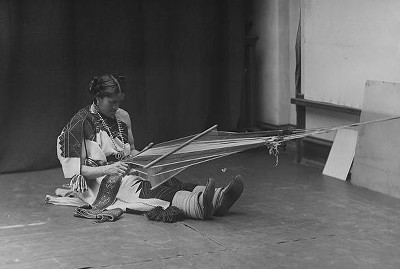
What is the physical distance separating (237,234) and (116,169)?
93 cm

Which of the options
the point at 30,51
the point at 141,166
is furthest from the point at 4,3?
the point at 141,166

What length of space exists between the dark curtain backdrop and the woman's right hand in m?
1.89

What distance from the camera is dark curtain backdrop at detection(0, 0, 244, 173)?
6.49 metres

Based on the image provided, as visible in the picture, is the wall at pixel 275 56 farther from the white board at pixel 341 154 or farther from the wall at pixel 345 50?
the white board at pixel 341 154

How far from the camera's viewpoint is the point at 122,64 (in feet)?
22.8

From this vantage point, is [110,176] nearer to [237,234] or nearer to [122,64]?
[237,234]

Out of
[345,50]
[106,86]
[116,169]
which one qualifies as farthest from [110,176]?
[345,50]

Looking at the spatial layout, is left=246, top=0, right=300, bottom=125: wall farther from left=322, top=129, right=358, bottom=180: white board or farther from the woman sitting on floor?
the woman sitting on floor

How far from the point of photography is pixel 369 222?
190 inches

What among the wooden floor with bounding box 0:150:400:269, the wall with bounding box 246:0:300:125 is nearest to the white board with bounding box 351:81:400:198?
the wooden floor with bounding box 0:150:400:269

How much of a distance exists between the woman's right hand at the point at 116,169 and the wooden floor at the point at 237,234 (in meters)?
0.31

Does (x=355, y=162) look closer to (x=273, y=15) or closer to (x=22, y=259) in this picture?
(x=273, y=15)

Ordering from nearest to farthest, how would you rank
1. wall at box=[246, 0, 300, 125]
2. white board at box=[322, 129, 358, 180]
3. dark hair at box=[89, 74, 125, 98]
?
dark hair at box=[89, 74, 125, 98] → white board at box=[322, 129, 358, 180] → wall at box=[246, 0, 300, 125]

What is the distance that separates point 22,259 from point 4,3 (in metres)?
2.93
